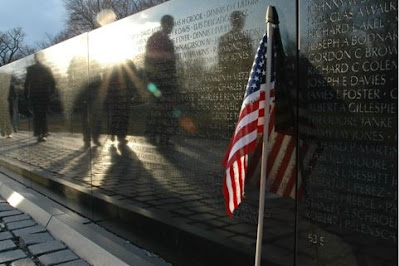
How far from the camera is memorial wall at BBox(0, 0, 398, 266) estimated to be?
2525mm

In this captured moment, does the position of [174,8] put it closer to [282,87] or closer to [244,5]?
[244,5]

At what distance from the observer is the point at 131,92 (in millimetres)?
4660

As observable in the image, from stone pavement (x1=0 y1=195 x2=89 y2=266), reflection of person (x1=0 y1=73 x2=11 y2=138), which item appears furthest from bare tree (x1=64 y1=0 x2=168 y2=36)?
stone pavement (x1=0 y1=195 x2=89 y2=266)

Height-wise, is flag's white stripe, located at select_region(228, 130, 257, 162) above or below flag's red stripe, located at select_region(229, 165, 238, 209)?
above

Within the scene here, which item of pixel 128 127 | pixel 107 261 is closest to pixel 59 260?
pixel 107 261

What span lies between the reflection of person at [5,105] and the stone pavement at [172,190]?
176 inches

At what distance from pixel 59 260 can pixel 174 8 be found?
8.61ft

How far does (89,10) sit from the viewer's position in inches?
1624

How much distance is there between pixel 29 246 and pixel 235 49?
3173 millimetres

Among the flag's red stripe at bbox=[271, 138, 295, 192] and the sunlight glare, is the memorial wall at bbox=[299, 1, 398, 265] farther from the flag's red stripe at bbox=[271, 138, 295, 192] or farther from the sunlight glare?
the sunlight glare

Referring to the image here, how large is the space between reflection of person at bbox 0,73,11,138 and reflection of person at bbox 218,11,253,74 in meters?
7.44

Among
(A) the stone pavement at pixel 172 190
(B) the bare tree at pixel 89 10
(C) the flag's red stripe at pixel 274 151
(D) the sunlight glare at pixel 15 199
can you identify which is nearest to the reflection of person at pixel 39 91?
(D) the sunlight glare at pixel 15 199

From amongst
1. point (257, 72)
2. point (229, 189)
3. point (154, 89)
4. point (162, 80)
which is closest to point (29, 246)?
point (154, 89)

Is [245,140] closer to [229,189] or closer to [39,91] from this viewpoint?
[229,189]
